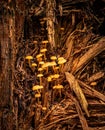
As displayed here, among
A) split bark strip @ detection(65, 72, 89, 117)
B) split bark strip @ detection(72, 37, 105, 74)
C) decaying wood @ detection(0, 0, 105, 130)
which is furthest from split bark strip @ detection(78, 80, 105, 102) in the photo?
split bark strip @ detection(72, 37, 105, 74)

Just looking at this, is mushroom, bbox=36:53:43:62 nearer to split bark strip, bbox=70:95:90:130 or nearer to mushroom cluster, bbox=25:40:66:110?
mushroom cluster, bbox=25:40:66:110

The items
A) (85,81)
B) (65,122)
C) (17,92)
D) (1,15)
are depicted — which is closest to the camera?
(1,15)

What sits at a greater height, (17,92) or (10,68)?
(10,68)

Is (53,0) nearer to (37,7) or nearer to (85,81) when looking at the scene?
(37,7)

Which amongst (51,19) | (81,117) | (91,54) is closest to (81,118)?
(81,117)

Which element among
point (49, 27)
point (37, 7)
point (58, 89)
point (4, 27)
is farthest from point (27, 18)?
point (4, 27)

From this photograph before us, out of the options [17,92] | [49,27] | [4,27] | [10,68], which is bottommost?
[17,92]

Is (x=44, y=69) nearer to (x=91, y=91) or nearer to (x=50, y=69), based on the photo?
(x=50, y=69)
